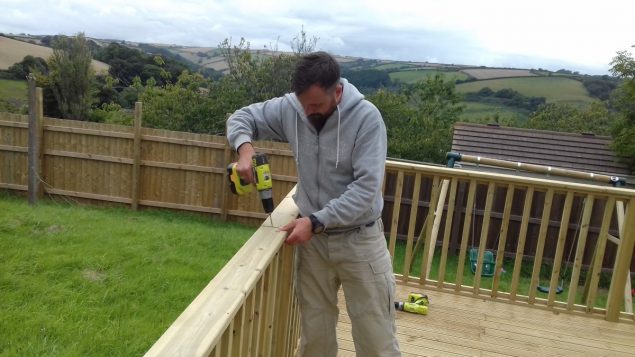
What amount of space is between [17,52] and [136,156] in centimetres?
2302

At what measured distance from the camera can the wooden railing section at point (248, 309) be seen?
111 cm

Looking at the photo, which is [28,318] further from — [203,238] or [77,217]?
[77,217]

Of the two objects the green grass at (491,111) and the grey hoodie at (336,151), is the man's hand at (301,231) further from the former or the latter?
the green grass at (491,111)

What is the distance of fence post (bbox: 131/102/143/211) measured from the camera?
31.5 feet

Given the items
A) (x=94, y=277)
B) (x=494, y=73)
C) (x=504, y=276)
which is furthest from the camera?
(x=494, y=73)

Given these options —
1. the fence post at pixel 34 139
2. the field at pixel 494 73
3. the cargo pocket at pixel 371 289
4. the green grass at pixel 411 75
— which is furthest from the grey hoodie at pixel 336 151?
the field at pixel 494 73

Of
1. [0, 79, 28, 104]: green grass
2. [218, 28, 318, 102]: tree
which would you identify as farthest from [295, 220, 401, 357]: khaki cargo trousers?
[0, 79, 28, 104]: green grass

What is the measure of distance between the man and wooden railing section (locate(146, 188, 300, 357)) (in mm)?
101

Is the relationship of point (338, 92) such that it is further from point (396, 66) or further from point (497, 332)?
point (396, 66)

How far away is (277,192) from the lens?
9859 millimetres

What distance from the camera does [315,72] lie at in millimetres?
1783

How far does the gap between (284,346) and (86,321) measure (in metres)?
2.79

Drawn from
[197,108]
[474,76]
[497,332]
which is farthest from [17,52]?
[497,332]

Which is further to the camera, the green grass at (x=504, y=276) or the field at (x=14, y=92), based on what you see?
the field at (x=14, y=92)
